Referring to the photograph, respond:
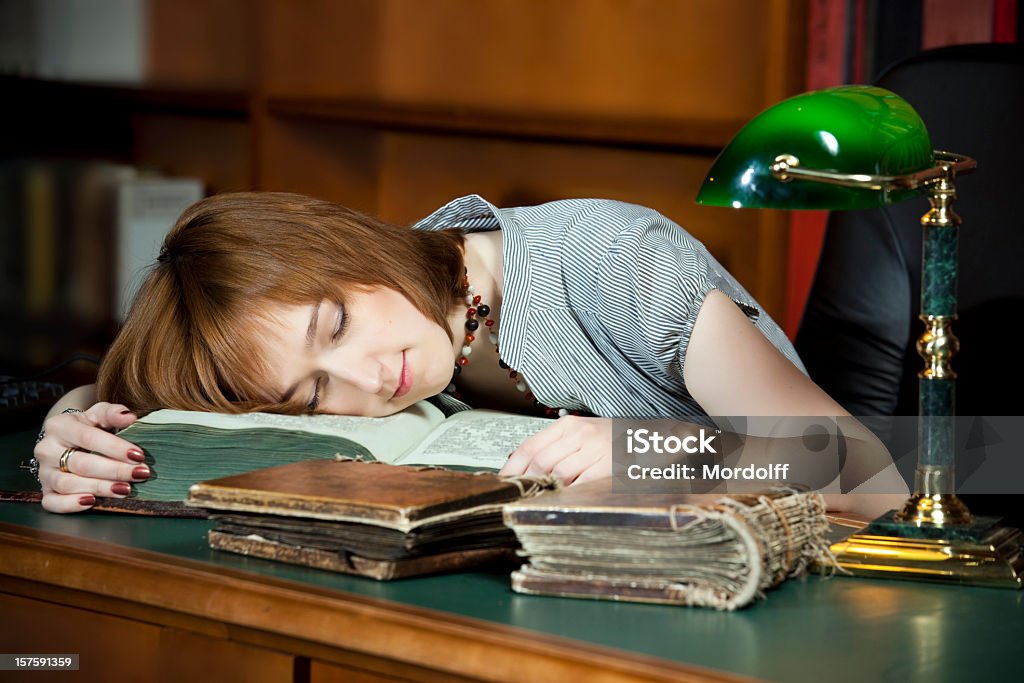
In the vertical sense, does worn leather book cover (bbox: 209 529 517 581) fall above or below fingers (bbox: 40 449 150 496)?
below

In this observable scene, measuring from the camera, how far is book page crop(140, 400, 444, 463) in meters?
1.10

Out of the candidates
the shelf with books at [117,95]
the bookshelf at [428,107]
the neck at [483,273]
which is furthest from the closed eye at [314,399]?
the shelf with books at [117,95]

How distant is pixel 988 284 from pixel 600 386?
57 centimetres

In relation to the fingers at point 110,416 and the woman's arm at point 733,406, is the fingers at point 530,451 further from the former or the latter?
the fingers at point 110,416

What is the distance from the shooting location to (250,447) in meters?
1.08

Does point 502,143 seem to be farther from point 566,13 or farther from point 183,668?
point 183,668

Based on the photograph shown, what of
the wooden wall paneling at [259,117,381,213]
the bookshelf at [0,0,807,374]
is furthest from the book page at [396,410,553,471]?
the wooden wall paneling at [259,117,381,213]

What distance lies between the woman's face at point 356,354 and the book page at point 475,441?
0.06 metres

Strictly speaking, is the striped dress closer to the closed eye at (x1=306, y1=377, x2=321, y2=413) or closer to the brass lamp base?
the closed eye at (x1=306, y1=377, x2=321, y2=413)

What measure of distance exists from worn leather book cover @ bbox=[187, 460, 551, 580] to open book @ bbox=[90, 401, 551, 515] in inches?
5.9

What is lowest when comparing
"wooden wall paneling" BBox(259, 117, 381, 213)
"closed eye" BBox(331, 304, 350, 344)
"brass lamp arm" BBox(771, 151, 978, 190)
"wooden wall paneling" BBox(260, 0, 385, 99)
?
"closed eye" BBox(331, 304, 350, 344)

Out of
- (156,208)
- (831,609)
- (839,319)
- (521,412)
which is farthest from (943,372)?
(156,208)

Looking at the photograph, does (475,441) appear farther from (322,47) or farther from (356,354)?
(322,47)

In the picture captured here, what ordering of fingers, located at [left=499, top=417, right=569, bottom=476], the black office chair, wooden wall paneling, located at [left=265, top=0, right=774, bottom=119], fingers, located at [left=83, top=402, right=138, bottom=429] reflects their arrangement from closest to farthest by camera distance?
fingers, located at [left=499, top=417, right=569, bottom=476]
fingers, located at [left=83, top=402, right=138, bottom=429]
the black office chair
wooden wall paneling, located at [left=265, top=0, right=774, bottom=119]
